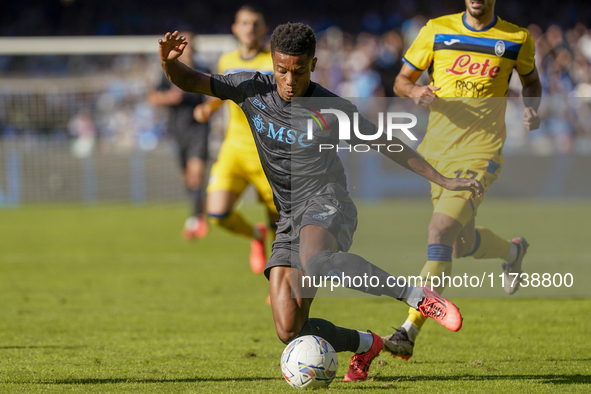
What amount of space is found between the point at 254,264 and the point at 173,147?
10729 mm

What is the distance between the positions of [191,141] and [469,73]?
7.24 meters

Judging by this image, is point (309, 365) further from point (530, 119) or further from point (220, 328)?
point (530, 119)

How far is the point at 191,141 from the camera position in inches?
478

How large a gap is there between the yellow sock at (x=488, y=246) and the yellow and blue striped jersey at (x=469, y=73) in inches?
24.7

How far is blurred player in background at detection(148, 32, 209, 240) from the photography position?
38.7 feet

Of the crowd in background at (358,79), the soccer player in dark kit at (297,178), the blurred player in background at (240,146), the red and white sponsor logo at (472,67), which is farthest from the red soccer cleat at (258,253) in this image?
the crowd in background at (358,79)

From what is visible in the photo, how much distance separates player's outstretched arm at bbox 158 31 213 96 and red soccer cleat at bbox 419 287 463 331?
5.99 ft

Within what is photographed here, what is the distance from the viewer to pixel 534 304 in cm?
742

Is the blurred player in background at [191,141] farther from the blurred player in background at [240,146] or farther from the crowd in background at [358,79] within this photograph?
the crowd in background at [358,79]

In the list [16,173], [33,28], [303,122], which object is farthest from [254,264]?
[33,28]

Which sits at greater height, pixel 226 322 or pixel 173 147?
pixel 226 322

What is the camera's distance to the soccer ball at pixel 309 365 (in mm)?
4148

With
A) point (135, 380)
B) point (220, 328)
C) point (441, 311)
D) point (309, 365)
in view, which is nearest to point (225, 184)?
point (220, 328)

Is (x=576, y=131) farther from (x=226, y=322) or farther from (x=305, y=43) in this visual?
(x=305, y=43)
